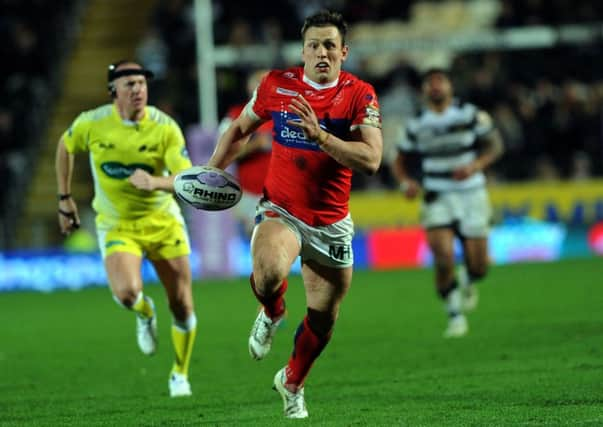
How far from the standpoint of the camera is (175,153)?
9992 mm

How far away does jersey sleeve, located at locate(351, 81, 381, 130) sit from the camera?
775 cm

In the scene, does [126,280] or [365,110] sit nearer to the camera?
[365,110]

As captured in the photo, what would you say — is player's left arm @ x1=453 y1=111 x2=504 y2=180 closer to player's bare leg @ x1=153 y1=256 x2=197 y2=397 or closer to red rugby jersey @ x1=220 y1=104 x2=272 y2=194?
red rugby jersey @ x1=220 y1=104 x2=272 y2=194

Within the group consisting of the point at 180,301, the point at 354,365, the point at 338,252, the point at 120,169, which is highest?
the point at 338,252

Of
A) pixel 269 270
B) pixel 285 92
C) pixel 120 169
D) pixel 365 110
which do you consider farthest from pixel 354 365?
pixel 365 110

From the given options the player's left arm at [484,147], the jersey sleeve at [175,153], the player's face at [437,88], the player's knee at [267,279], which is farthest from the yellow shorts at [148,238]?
the player's left arm at [484,147]

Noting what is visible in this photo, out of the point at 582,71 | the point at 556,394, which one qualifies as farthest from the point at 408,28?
the point at 556,394

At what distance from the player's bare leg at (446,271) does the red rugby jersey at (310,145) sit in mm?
5503

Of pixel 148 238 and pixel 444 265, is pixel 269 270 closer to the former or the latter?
pixel 148 238

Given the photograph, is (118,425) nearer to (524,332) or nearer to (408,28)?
(524,332)

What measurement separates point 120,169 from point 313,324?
2.67m

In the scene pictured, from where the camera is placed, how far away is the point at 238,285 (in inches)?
830

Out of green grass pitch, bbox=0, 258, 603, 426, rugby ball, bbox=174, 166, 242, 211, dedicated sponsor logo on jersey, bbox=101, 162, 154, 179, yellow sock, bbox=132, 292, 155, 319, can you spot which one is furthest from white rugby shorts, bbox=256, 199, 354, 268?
yellow sock, bbox=132, 292, 155, 319

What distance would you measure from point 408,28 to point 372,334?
11.5 m
